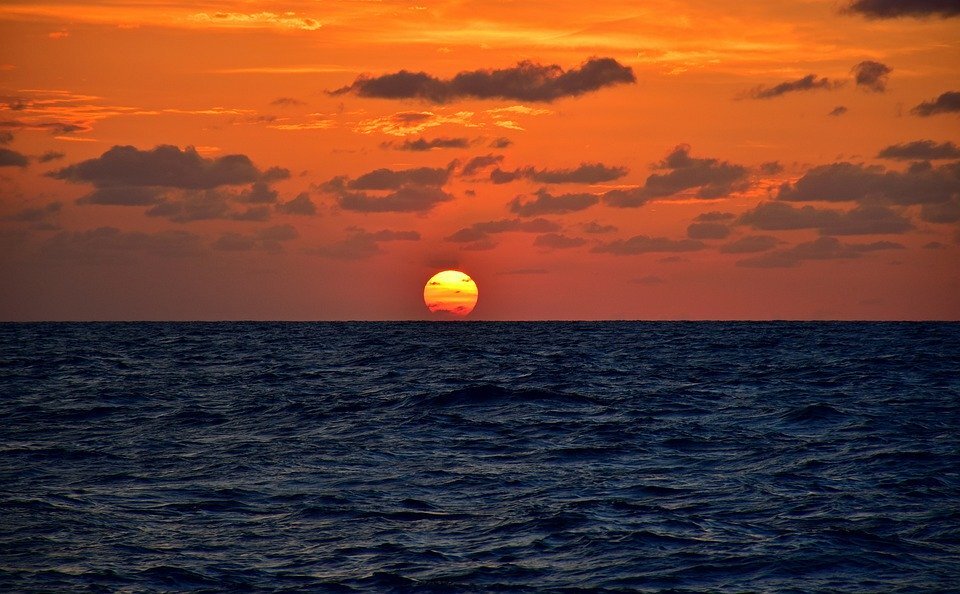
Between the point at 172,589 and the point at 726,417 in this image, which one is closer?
the point at 172,589

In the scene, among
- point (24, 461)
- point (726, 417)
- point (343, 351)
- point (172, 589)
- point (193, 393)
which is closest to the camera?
point (172, 589)

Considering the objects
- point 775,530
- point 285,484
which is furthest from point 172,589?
point 775,530

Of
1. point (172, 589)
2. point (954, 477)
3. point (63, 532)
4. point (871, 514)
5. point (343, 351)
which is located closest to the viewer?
point (172, 589)

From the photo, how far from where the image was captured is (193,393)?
43.6 metres

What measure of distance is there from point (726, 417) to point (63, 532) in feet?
75.7

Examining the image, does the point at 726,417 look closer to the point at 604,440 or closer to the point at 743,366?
the point at 604,440

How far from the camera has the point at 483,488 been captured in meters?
22.0

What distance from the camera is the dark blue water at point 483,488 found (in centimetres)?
1552

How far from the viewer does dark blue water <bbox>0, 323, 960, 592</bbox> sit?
50.9 ft

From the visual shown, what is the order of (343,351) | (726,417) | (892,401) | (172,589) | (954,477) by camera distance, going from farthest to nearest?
1. (343,351)
2. (892,401)
3. (726,417)
4. (954,477)
5. (172,589)

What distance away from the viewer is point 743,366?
5906 cm

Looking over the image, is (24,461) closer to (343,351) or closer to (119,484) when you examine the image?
(119,484)

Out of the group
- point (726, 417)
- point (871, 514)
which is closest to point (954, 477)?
point (871, 514)

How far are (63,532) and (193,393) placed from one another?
26.5 meters
